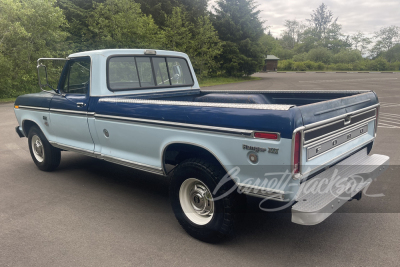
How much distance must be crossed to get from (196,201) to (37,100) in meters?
3.44

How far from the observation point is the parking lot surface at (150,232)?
3.03 metres

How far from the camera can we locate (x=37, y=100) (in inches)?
209

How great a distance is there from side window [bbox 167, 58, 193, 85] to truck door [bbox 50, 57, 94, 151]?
1.28 m

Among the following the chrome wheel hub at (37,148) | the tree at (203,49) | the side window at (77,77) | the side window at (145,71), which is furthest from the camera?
the tree at (203,49)

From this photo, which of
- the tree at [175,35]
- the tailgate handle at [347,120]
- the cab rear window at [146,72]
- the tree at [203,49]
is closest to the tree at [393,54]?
the tree at [203,49]

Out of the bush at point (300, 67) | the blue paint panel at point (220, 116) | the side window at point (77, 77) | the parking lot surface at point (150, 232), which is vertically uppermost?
the bush at point (300, 67)

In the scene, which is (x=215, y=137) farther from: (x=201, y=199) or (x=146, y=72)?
(x=146, y=72)

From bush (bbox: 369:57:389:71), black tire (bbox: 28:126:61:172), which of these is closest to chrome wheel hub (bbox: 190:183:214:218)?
black tire (bbox: 28:126:61:172)

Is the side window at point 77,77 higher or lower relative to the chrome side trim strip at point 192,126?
higher

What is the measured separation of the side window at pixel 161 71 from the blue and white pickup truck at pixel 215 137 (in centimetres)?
2

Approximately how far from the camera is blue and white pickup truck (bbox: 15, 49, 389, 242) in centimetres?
271

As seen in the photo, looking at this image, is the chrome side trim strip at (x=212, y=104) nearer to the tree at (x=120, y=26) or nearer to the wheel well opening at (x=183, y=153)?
the wheel well opening at (x=183, y=153)

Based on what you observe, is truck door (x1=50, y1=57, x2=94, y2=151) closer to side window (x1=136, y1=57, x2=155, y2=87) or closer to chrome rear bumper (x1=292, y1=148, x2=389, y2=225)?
side window (x1=136, y1=57, x2=155, y2=87)

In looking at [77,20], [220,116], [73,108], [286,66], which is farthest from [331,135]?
[286,66]
